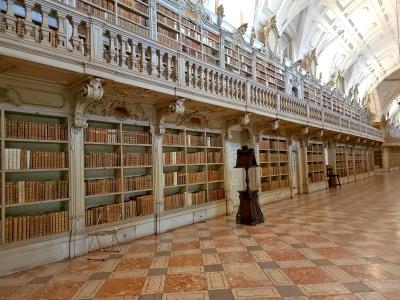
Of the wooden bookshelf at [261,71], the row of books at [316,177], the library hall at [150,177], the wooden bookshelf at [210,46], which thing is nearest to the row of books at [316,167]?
the row of books at [316,177]

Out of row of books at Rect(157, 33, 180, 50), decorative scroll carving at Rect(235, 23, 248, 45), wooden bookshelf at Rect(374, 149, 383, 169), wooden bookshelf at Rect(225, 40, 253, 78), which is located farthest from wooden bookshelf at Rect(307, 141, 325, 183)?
wooden bookshelf at Rect(374, 149, 383, 169)

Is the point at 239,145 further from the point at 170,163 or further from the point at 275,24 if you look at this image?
the point at 275,24

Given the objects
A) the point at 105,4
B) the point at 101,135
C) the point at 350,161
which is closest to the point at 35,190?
the point at 101,135

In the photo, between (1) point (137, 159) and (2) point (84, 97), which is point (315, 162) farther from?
(2) point (84, 97)

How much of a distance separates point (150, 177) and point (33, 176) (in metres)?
2.03

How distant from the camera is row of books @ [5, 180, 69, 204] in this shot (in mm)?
3615

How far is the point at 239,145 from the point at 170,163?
3.06 metres

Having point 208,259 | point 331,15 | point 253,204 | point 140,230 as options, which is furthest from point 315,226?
point 331,15

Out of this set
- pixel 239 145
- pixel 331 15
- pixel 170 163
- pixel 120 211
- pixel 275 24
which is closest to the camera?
pixel 120 211

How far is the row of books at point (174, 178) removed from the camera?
230 inches

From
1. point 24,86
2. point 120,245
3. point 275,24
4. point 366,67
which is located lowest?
point 120,245

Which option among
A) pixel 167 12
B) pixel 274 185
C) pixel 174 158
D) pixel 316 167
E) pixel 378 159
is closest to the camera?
pixel 174 158

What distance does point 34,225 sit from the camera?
3.79 m

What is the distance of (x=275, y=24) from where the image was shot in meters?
10.7
